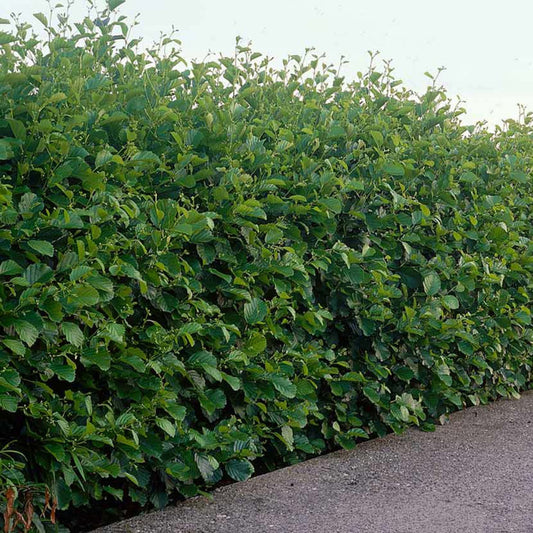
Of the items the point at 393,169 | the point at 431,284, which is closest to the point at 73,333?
the point at 393,169

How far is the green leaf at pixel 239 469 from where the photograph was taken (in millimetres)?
3869

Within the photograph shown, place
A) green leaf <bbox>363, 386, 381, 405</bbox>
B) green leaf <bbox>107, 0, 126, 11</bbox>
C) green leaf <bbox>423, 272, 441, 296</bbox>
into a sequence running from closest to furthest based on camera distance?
green leaf <bbox>107, 0, 126, 11</bbox> → green leaf <bbox>363, 386, 381, 405</bbox> → green leaf <bbox>423, 272, 441, 296</bbox>

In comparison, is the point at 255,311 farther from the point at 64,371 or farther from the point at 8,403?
the point at 8,403

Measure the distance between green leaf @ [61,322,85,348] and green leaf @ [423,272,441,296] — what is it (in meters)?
2.47

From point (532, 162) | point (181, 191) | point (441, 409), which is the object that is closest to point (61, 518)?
point (181, 191)

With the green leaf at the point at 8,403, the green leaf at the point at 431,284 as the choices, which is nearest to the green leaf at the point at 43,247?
the green leaf at the point at 8,403

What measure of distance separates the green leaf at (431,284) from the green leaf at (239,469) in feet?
5.58

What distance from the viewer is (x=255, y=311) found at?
151 inches

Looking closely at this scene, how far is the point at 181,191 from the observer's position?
3.78 meters

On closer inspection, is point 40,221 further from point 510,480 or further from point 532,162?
point 532,162

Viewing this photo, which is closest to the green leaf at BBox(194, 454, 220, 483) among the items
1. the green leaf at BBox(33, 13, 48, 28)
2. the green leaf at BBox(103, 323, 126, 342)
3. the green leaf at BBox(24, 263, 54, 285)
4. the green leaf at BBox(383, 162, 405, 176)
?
the green leaf at BBox(103, 323, 126, 342)

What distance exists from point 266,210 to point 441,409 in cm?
217

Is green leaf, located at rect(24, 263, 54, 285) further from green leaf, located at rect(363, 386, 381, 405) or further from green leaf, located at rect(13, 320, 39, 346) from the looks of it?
green leaf, located at rect(363, 386, 381, 405)

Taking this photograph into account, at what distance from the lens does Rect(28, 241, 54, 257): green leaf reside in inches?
121
